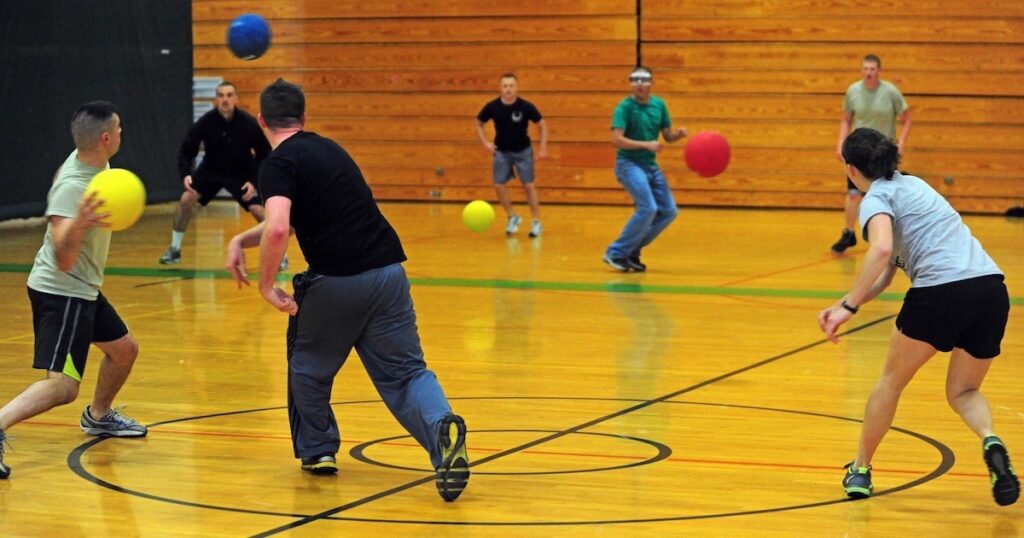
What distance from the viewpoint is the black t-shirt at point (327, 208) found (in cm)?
618

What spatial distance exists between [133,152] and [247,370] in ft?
43.5

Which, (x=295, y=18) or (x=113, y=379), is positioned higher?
(x=295, y=18)

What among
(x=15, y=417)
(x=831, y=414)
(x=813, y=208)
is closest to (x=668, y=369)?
(x=831, y=414)

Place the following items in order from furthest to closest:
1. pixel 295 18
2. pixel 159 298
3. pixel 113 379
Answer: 1. pixel 295 18
2. pixel 159 298
3. pixel 113 379

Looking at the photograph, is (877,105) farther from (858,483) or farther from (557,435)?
(858,483)

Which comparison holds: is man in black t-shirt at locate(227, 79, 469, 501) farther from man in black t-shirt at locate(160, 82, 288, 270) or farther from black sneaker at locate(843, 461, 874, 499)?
man in black t-shirt at locate(160, 82, 288, 270)

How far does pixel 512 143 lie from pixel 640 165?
3.93 meters

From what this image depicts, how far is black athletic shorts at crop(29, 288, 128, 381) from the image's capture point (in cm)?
662

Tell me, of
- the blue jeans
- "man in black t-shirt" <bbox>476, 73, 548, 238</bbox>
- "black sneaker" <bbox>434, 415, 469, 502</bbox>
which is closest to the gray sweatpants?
"black sneaker" <bbox>434, 415, 469, 502</bbox>

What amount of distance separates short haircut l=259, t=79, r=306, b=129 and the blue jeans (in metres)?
8.16

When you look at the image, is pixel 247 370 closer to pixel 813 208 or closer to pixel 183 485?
pixel 183 485

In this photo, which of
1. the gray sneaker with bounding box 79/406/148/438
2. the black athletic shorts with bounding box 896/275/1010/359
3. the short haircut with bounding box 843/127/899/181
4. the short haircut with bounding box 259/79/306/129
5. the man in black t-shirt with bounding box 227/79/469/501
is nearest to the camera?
the black athletic shorts with bounding box 896/275/1010/359

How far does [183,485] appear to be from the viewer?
638cm

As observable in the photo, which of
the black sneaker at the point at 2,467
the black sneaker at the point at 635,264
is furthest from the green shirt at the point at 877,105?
the black sneaker at the point at 2,467
